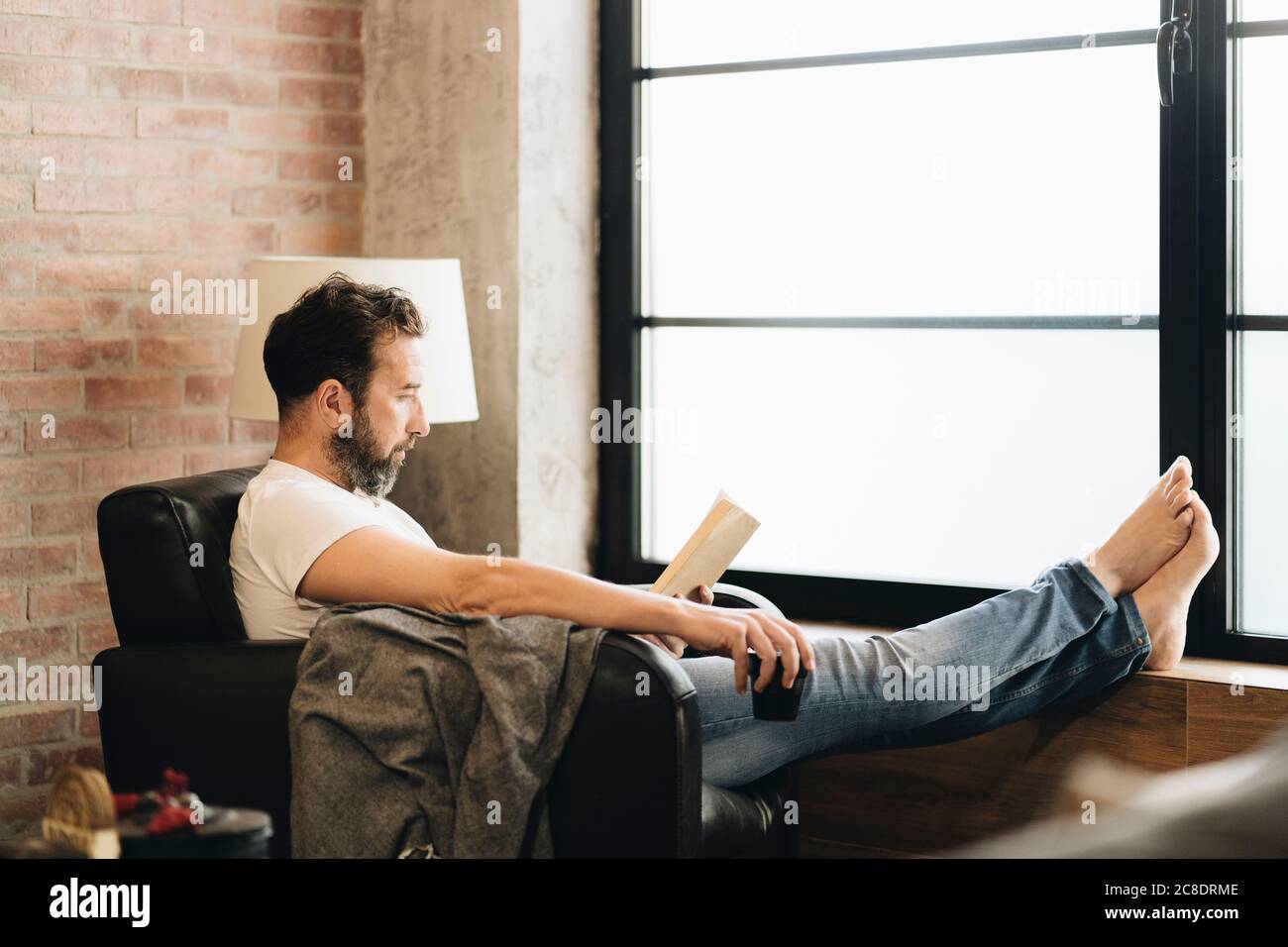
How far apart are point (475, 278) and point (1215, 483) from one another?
1.65 m

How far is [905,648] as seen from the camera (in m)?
2.44

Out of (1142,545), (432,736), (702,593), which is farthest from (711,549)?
(1142,545)

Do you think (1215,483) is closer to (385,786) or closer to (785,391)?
(785,391)

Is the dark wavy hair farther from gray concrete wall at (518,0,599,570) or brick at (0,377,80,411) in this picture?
gray concrete wall at (518,0,599,570)

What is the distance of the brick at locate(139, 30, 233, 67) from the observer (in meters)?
3.07

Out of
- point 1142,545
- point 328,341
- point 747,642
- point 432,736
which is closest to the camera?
point 432,736

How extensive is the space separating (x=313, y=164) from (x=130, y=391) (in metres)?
0.72

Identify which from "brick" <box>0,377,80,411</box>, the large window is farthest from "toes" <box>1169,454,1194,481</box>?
"brick" <box>0,377,80,411</box>

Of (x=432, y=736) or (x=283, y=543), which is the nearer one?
(x=432, y=736)

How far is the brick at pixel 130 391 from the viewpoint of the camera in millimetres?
2982

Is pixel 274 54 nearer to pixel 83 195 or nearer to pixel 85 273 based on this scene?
pixel 83 195

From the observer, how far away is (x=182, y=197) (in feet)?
10.3
